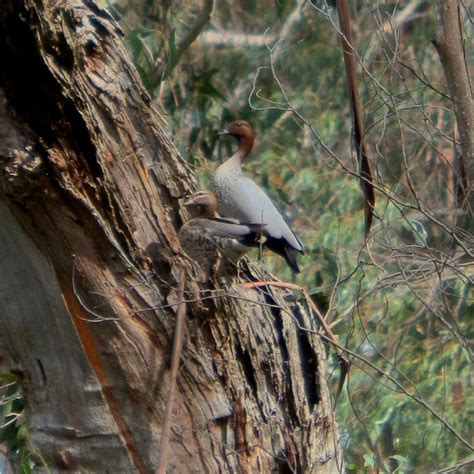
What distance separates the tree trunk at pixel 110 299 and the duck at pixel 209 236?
34mm

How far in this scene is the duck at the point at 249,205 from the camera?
2842 millimetres

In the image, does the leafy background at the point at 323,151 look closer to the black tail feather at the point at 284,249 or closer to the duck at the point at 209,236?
the black tail feather at the point at 284,249

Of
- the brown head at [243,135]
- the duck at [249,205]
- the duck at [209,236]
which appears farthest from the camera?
the brown head at [243,135]

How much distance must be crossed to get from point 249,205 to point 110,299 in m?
0.78

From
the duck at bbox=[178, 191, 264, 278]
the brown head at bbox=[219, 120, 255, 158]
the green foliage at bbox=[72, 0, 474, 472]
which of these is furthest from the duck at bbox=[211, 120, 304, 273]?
the green foliage at bbox=[72, 0, 474, 472]

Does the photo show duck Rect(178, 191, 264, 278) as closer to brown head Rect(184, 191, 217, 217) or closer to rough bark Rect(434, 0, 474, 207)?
brown head Rect(184, 191, 217, 217)

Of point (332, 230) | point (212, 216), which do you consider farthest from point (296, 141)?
point (212, 216)

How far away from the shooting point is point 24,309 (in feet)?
7.38

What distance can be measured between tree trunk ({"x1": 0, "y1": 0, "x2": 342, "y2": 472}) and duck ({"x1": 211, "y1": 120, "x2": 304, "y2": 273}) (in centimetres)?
43

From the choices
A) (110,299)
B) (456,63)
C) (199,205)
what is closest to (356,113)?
(456,63)

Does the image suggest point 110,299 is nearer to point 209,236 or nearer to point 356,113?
point 209,236

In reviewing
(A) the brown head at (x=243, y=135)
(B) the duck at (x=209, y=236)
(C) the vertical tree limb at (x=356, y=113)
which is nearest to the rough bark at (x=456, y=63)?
(C) the vertical tree limb at (x=356, y=113)

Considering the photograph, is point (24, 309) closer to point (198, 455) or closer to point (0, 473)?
point (198, 455)

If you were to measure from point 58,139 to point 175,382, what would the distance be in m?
0.57
